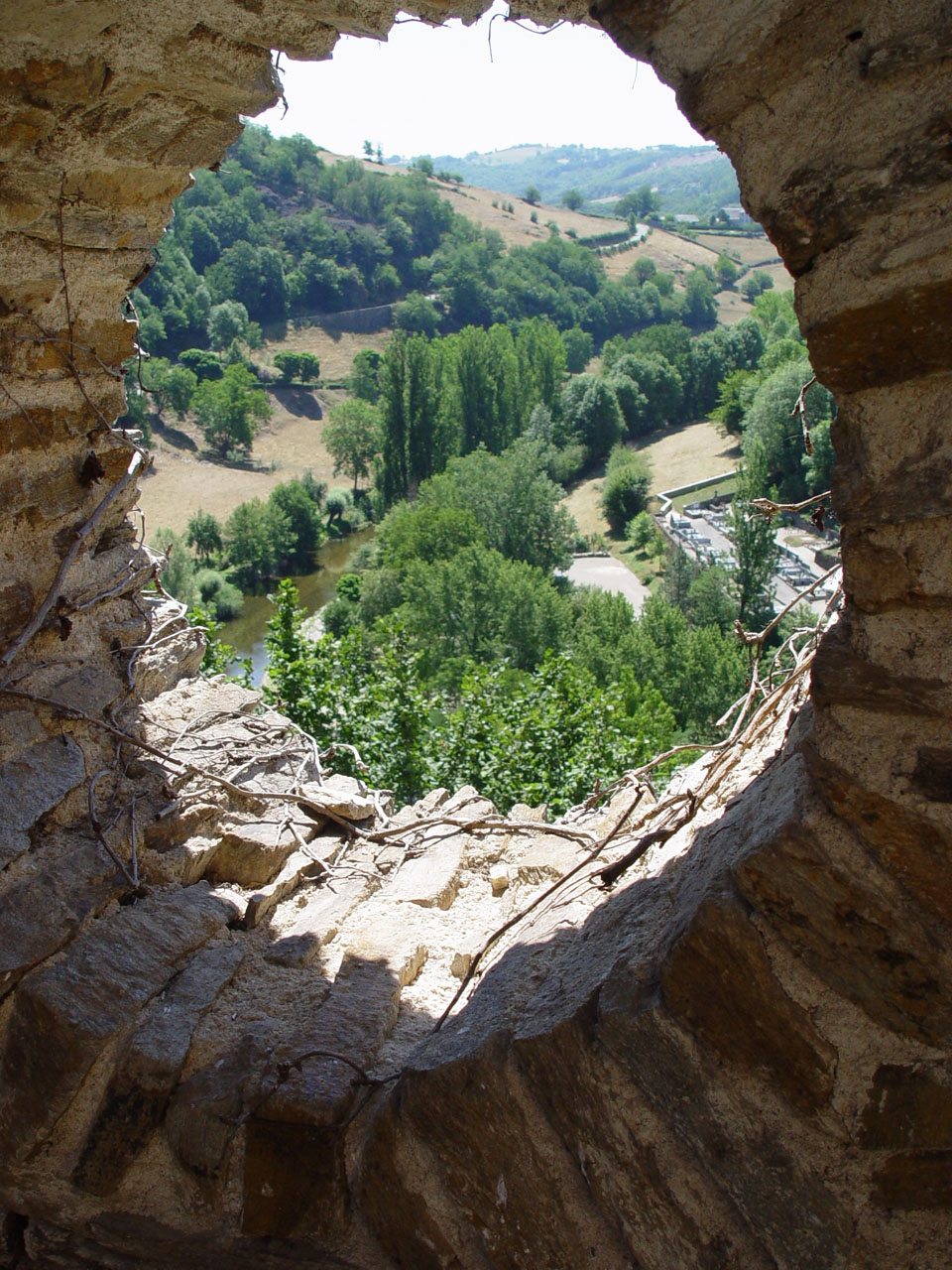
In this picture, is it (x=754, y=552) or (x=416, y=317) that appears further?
(x=416, y=317)

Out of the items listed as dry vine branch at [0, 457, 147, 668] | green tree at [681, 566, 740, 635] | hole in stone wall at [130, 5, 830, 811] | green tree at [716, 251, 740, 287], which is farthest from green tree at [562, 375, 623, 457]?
green tree at [716, 251, 740, 287]

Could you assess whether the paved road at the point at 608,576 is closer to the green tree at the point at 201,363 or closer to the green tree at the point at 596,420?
the green tree at the point at 596,420

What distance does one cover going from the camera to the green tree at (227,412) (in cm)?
4244

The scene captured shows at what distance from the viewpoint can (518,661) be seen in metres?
21.0

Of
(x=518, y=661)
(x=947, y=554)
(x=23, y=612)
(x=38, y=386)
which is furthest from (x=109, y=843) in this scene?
(x=518, y=661)

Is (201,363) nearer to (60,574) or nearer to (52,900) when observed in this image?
(60,574)

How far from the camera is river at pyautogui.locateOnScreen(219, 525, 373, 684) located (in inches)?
1015

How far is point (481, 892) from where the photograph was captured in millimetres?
2916

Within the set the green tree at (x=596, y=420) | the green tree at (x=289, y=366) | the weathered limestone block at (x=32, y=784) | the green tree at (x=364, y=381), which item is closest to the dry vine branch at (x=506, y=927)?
the weathered limestone block at (x=32, y=784)

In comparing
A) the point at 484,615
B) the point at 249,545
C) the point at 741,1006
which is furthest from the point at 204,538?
the point at 741,1006

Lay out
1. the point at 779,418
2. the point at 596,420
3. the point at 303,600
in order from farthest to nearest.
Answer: the point at 596,420 → the point at 303,600 → the point at 779,418

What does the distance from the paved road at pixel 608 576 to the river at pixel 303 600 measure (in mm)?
7735

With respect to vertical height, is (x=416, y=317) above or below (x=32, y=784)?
above

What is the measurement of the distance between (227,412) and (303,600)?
16.0 m
